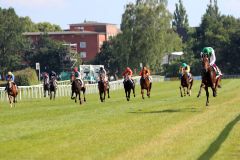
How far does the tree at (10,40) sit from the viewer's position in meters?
131

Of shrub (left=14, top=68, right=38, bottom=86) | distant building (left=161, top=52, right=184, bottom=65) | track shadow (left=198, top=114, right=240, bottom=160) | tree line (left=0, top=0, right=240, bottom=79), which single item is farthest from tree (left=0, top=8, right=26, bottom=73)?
track shadow (left=198, top=114, right=240, bottom=160)

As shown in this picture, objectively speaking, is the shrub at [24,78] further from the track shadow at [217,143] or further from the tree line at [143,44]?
the track shadow at [217,143]

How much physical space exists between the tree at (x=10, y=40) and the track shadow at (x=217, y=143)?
114283 millimetres

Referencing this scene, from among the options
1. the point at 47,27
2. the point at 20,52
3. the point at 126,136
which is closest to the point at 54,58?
the point at 20,52

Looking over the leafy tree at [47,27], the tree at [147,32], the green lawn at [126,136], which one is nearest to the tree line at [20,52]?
the tree at [147,32]

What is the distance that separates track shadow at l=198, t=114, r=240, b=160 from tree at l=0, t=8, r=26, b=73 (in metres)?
114

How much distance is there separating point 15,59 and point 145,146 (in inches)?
4662

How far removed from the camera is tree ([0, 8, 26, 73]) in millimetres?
131000

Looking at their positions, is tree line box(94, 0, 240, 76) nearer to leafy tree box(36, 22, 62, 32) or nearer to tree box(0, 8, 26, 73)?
tree box(0, 8, 26, 73)

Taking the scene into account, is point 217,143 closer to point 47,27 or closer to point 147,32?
point 147,32

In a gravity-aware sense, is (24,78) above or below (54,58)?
below

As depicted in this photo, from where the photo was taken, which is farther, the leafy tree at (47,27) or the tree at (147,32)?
the leafy tree at (47,27)

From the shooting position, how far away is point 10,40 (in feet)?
438

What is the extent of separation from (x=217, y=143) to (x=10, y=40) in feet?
398
